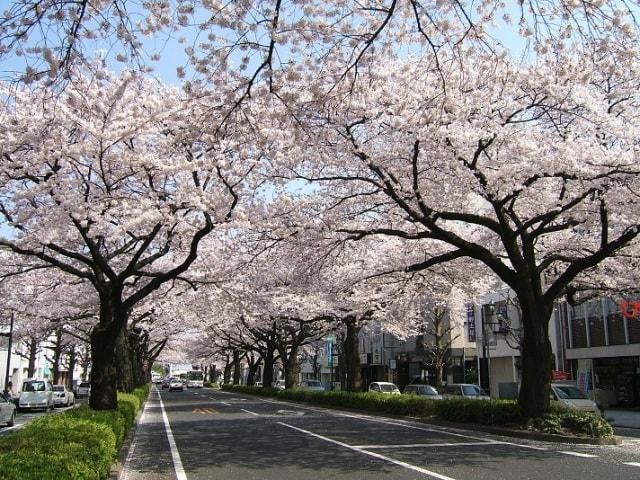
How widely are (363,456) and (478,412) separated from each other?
6279mm

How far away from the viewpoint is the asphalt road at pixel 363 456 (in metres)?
9.03

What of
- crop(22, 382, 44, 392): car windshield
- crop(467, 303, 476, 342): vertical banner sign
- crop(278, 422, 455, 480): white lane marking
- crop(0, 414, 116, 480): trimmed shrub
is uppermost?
crop(467, 303, 476, 342): vertical banner sign

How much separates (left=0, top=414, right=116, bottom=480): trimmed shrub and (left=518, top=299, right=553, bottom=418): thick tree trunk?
32.2 feet

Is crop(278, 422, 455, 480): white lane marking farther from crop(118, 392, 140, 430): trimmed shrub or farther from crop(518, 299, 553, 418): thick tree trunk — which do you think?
crop(518, 299, 553, 418): thick tree trunk

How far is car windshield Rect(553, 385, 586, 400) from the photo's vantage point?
1878cm

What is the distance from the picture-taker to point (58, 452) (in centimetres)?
643

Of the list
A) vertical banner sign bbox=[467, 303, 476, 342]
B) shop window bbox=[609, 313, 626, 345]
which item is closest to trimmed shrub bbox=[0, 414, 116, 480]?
shop window bbox=[609, 313, 626, 345]

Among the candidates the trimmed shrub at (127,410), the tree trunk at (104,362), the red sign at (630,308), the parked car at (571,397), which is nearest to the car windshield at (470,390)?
the parked car at (571,397)

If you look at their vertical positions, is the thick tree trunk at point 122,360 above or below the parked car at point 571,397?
above

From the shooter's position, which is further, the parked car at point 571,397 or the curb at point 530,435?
the parked car at point 571,397

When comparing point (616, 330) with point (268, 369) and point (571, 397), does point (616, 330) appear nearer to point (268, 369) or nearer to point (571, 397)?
point (571, 397)

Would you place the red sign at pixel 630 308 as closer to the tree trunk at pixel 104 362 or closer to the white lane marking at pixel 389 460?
the white lane marking at pixel 389 460

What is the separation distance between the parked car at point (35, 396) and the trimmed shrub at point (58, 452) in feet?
72.3

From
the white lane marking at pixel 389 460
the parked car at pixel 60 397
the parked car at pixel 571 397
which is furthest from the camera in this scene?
the parked car at pixel 60 397
